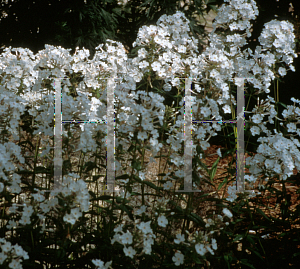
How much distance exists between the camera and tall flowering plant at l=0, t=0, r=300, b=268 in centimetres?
236

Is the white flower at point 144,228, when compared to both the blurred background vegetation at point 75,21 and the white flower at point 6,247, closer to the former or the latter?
the white flower at point 6,247

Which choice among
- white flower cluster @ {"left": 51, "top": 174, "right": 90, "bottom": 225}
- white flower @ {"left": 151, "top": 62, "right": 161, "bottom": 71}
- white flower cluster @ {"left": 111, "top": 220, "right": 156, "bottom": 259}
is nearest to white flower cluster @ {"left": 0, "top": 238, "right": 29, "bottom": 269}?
white flower cluster @ {"left": 51, "top": 174, "right": 90, "bottom": 225}

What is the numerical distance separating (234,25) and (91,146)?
1950 mm

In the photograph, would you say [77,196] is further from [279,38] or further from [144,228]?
[279,38]

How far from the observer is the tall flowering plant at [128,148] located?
92.9 inches

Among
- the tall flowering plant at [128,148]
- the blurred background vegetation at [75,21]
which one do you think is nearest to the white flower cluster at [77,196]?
the tall flowering plant at [128,148]

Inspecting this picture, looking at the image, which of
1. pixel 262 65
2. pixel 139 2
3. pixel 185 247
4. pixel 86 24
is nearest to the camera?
pixel 185 247

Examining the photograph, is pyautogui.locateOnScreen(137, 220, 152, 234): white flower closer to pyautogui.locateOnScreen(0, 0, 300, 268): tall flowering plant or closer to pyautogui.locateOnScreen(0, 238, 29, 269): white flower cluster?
pyautogui.locateOnScreen(0, 0, 300, 268): tall flowering plant

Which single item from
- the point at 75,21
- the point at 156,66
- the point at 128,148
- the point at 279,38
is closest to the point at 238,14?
the point at 279,38

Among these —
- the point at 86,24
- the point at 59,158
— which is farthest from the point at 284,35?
the point at 86,24

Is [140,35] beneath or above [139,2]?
beneath

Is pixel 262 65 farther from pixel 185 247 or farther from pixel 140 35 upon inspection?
pixel 185 247

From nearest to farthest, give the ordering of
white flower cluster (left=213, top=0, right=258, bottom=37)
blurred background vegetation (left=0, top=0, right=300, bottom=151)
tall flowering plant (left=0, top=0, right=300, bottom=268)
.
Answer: tall flowering plant (left=0, top=0, right=300, bottom=268) → white flower cluster (left=213, top=0, right=258, bottom=37) → blurred background vegetation (left=0, top=0, right=300, bottom=151)

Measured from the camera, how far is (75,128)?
2971 mm
